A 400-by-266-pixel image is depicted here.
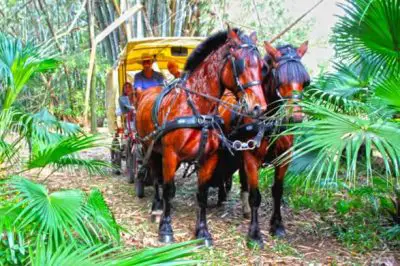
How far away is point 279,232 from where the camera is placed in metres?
5.11

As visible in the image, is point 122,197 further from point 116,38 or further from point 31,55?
point 116,38

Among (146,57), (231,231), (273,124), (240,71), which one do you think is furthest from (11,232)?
(146,57)

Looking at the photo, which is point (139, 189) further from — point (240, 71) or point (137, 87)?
point (240, 71)

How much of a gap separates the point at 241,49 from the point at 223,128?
92cm

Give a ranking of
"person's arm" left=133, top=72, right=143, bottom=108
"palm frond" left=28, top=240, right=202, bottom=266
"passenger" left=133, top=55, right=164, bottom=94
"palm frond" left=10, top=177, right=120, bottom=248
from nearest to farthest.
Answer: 1. "palm frond" left=28, top=240, right=202, bottom=266
2. "palm frond" left=10, top=177, right=120, bottom=248
3. "person's arm" left=133, top=72, right=143, bottom=108
4. "passenger" left=133, top=55, right=164, bottom=94

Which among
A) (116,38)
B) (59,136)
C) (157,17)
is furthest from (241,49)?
(116,38)

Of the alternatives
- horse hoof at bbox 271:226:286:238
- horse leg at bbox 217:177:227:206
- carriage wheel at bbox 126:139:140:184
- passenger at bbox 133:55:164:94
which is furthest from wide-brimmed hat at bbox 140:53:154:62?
horse hoof at bbox 271:226:286:238

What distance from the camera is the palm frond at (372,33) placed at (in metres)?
3.72

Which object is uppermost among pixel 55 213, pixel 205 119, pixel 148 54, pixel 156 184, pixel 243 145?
pixel 148 54

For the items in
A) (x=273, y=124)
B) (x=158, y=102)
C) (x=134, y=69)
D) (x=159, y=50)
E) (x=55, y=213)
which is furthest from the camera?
(x=134, y=69)

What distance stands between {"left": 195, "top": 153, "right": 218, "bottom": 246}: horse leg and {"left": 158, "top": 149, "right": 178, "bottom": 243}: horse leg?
28 cm

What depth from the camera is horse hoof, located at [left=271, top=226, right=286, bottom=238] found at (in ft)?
16.7

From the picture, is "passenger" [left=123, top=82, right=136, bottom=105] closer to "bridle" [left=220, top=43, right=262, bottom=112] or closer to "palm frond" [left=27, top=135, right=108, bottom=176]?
"bridle" [left=220, top=43, right=262, bottom=112]

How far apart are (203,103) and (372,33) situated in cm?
164
